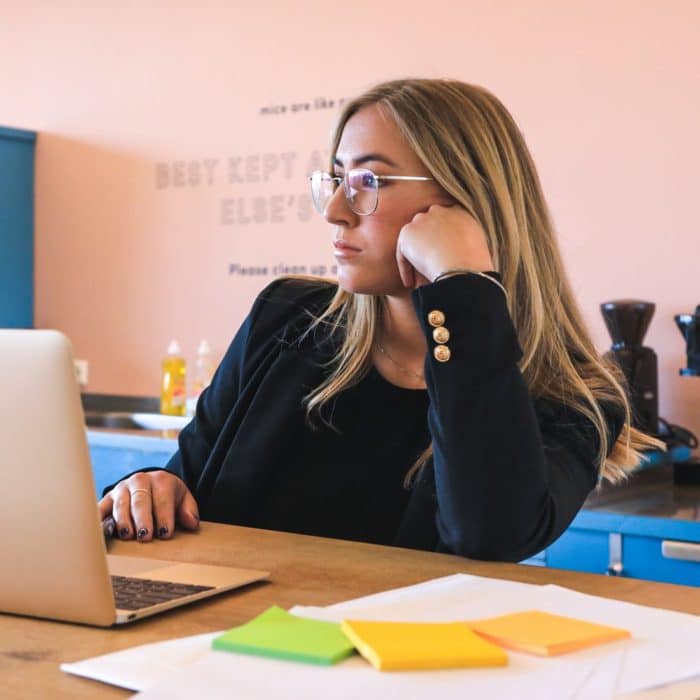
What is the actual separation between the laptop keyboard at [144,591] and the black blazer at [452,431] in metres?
0.34

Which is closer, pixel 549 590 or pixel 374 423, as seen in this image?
pixel 549 590

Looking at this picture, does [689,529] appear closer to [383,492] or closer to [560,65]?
[383,492]

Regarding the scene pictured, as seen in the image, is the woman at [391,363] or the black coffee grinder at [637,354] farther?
the black coffee grinder at [637,354]

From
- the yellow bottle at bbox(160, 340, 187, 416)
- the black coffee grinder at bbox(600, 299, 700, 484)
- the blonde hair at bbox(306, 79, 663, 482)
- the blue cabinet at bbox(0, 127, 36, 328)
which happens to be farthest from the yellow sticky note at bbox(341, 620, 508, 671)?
the blue cabinet at bbox(0, 127, 36, 328)

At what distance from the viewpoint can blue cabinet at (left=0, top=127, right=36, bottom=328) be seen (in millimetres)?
4129

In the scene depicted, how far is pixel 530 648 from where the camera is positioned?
81cm

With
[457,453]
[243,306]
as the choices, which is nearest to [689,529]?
[457,453]

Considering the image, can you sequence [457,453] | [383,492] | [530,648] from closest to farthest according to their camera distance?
[530,648] < [457,453] < [383,492]

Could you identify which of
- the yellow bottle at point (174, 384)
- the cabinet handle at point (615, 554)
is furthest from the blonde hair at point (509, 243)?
the yellow bottle at point (174, 384)

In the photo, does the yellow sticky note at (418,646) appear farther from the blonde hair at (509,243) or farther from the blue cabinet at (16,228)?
the blue cabinet at (16,228)

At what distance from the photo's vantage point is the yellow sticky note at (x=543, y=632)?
81 centimetres

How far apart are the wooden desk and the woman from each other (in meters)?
0.10

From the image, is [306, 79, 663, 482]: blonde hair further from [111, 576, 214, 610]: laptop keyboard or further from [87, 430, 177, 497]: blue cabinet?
[87, 430, 177, 497]: blue cabinet

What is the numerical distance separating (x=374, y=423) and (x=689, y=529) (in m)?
0.94
